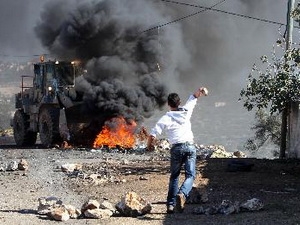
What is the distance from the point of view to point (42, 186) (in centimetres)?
983

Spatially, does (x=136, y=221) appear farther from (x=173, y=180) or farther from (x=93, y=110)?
(x=93, y=110)

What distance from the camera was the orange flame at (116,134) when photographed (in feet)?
61.7

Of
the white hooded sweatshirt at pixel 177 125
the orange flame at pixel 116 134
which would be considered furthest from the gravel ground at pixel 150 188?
the orange flame at pixel 116 134

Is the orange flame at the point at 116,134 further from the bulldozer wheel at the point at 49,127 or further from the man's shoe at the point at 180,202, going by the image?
the man's shoe at the point at 180,202

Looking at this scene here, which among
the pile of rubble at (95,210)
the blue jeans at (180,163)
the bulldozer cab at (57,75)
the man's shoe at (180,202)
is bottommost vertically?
the pile of rubble at (95,210)

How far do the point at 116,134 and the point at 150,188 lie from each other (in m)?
9.87

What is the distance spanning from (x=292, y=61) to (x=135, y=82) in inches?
365

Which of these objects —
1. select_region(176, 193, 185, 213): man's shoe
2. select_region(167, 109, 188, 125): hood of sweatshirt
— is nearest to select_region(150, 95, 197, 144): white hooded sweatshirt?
select_region(167, 109, 188, 125): hood of sweatshirt

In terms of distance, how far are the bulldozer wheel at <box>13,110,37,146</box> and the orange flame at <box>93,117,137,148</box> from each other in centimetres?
413

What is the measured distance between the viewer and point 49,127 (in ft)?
62.0

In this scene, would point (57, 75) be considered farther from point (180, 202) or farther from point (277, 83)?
point (180, 202)

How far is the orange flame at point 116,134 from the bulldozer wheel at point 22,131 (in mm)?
4127

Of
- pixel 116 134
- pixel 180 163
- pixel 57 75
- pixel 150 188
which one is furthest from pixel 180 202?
pixel 57 75

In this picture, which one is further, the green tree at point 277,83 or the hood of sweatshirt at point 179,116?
the green tree at point 277,83
